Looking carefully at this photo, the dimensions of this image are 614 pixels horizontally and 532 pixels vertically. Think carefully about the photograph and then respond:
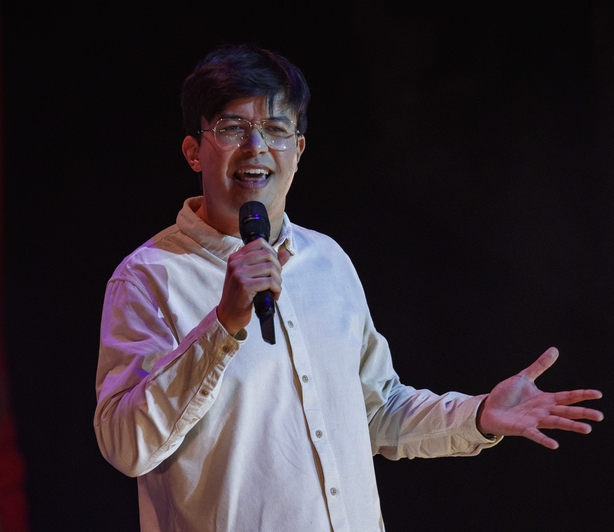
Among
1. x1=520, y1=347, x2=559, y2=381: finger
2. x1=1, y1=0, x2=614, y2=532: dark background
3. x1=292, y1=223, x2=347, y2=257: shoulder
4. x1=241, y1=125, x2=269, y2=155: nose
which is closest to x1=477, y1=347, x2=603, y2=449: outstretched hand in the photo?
x1=520, y1=347, x2=559, y2=381: finger

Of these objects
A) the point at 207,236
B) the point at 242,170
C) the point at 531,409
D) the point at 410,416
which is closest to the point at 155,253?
the point at 207,236

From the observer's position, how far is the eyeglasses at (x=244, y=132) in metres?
1.73

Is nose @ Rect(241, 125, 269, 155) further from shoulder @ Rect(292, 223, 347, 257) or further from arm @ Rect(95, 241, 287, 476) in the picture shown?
arm @ Rect(95, 241, 287, 476)

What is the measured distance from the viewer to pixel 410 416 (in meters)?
1.90

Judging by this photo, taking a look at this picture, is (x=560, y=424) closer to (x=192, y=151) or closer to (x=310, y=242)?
(x=310, y=242)

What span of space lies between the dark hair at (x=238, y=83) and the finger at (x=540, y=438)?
3.03 ft

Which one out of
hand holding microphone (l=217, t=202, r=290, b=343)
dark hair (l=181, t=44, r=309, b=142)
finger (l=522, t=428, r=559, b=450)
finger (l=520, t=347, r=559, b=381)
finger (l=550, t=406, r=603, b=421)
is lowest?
finger (l=522, t=428, r=559, b=450)

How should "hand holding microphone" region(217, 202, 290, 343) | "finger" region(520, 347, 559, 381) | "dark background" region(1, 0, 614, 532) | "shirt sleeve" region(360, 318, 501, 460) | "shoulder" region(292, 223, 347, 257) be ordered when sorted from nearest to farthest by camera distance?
"hand holding microphone" region(217, 202, 290, 343), "finger" region(520, 347, 559, 381), "shirt sleeve" region(360, 318, 501, 460), "shoulder" region(292, 223, 347, 257), "dark background" region(1, 0, 614, 532)

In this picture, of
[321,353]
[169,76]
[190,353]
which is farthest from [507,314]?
[190,353]

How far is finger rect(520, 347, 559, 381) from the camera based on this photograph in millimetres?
1664

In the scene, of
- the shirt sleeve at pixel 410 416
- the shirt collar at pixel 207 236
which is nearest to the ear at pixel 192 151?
the shirt collar at pixel 207 236

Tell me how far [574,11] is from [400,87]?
30.0 inches

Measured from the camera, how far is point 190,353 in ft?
4.60

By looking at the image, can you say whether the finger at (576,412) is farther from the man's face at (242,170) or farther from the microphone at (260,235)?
the man's face at (242,170)
